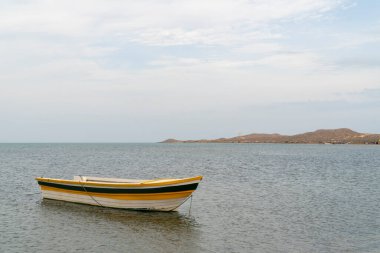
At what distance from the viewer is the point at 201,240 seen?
17.1 meters

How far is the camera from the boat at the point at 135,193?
2080 cm

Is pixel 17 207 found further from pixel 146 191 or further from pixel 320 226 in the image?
pixel 320 226

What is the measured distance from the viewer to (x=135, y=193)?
71.3ft

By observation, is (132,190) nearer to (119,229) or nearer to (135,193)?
(135,193)

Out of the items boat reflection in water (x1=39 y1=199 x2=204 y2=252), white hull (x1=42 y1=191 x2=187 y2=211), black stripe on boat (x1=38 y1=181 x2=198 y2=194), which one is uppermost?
black stripe on boat (x1=38 y1=181 x2=198 y2=194)

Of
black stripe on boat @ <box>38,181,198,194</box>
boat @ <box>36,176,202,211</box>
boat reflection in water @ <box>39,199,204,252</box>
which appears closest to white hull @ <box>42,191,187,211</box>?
boat @ <box>36,176,202,211</box>

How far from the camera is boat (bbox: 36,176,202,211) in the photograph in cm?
2080

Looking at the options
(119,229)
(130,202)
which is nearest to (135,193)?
(130,202)

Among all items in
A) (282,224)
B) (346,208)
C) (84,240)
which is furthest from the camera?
(346,208)

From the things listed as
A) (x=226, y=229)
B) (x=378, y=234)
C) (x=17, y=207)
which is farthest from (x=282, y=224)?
(x=17, y=207)

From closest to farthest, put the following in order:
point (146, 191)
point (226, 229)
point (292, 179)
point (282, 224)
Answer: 1. point (226, 229)
2. point (282, 224)
3. point (146, 191)
4. point (292, 179)

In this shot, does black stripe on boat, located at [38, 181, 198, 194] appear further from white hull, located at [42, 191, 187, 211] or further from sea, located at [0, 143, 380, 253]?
sea, located at [0, 143, 380, 253]

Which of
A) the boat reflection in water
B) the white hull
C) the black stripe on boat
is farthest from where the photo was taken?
the white hull

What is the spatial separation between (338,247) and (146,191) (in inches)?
392
